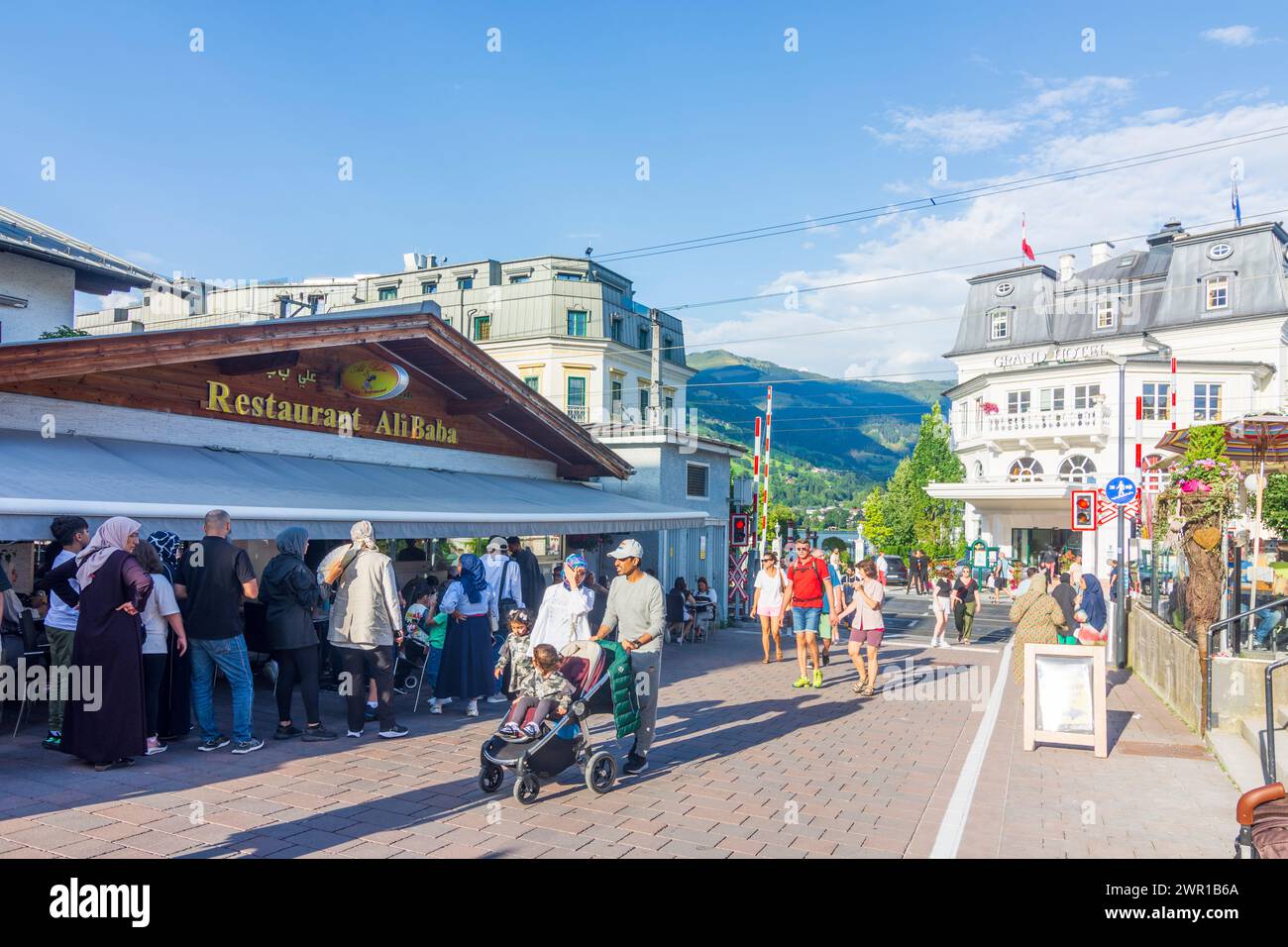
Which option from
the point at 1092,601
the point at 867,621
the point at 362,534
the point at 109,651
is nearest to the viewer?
the point at 109,651

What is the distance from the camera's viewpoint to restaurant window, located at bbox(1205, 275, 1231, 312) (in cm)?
3947

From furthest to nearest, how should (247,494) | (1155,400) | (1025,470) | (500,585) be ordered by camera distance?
1. (1025,470)
2. (1155,400)
3. (500,585)
4. (247,494)

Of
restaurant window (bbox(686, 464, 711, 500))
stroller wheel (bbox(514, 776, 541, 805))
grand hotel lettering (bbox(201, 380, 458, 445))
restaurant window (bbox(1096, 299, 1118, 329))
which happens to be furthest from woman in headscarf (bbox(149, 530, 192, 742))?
restaurant window (bbox(1096, 299, 1118, 329))

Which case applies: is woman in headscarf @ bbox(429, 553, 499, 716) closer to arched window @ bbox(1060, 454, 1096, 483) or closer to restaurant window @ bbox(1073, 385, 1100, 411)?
arched window @ bbox(1060, 454, 1096, 483)

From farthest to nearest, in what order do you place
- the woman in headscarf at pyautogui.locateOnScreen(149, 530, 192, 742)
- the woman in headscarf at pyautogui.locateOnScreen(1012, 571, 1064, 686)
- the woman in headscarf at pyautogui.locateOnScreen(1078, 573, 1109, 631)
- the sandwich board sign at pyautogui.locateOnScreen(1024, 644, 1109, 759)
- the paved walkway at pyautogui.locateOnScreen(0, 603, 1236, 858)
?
1. the woman in headscarf at pyautogui.locateOnScreen(1078, 573, 1109, 631)
2. the woman in headscarf at pyautogui.locateOnScreen(1012, 571, 1064, 686)
3. the sandwich board sign at pyautogui.locateOnScreen(1024, 644, 1109, 759)
4. the woman in headscarf at pyautogui.locateOnScreen(149, 530, 192, 742)
5. the paved walkway at pyautogui.locateOnScreen(0, 603, 1236, 858)

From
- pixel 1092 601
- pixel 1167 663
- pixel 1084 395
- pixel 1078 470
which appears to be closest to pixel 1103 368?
pixel 1084 395

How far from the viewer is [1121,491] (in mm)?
15836

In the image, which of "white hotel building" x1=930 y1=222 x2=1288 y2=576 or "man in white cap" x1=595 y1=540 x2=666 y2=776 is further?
"white hotel building" x1=930 y1=222 x2=1288 y2=576

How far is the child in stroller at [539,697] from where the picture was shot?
21.1 feet

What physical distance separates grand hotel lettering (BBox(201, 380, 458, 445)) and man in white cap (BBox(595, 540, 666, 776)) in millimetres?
6292

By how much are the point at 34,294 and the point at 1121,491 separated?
63.2 ft

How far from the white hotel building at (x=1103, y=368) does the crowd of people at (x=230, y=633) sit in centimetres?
3300

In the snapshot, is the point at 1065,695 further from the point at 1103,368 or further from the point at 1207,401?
the point at 1103,368

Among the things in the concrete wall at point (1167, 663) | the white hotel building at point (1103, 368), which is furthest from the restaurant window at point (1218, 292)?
the concrete wall at point (1167, 663)
